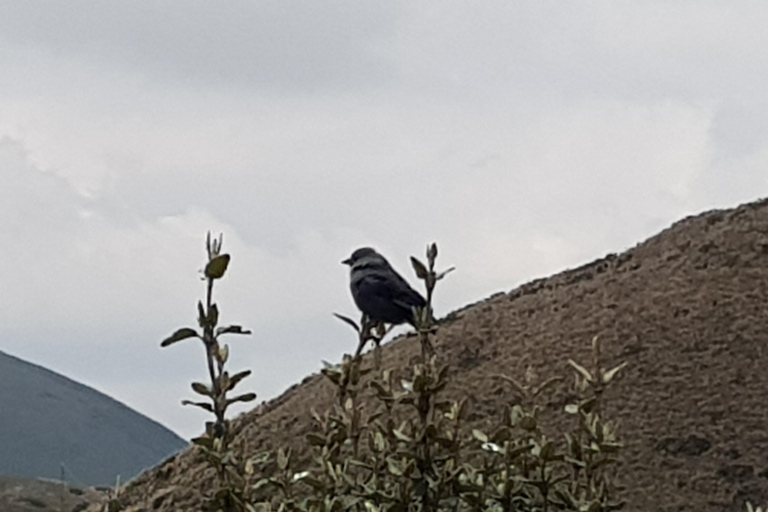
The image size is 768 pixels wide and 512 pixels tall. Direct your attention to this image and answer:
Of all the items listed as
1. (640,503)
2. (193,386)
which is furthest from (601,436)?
(640,503)

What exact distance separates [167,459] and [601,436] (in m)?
13.5

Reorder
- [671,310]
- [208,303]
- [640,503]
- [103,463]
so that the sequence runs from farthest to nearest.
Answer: [671,310] → [103,463] → [640,503] → [208,303]

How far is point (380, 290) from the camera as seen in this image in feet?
37.7

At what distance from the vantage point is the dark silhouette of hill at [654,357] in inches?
501

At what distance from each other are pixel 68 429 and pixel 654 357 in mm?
6024

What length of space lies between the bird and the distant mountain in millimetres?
2401

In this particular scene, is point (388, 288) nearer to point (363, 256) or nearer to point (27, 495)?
point (363, 256)

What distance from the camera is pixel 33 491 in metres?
16.7

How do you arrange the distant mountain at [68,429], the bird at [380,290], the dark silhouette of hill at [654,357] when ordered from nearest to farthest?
1. the bird at [380,290]
2. the dark silhouette of hill at [654,357]
3. the distant mountain at [68,429]

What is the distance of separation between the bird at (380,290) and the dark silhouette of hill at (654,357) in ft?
5.67

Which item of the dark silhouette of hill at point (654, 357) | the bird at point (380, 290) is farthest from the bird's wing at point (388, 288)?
the dark silhouette of hill at point (654, 357)

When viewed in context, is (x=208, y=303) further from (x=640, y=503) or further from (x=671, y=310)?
(x=671, y=310)

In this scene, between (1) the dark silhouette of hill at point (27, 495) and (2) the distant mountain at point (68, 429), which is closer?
(2) the distant mountain at point (68, 429)

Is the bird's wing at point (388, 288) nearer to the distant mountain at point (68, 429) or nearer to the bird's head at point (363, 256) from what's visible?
the bird's head at point (363, 256)
